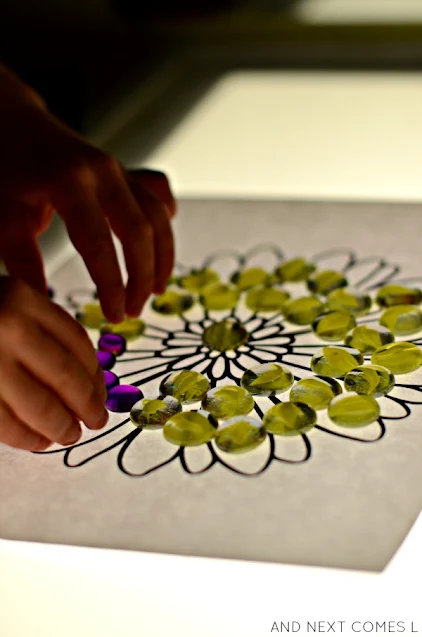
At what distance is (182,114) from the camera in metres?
1.33

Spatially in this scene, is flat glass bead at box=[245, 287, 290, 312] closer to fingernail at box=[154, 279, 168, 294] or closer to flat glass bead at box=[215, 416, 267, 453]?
fingernail at box=[154, 279, 168, 294]

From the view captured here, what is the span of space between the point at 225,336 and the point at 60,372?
0.21 m

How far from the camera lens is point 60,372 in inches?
22.6

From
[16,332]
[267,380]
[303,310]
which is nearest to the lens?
[16,332]

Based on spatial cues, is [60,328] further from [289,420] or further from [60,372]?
[289,420]

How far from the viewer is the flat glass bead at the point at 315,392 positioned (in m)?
0.65

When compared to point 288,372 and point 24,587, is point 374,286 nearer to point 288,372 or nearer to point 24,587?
point 288,372

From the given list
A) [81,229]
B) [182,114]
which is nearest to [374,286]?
[81,229]

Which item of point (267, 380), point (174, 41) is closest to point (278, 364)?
point (267, 380)

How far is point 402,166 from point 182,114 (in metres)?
0.38

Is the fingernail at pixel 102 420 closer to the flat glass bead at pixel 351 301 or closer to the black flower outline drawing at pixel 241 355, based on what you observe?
the black flower outline drawing at pixel 241 355

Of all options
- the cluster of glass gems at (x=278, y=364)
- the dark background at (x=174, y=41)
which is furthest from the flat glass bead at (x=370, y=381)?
the dark background at (x=174, y=41)

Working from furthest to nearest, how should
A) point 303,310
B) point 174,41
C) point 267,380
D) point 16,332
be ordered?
point 174,41 < point 303,310 < point 267,380 < point 16,332

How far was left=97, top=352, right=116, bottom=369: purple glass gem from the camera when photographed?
732 millimetres
